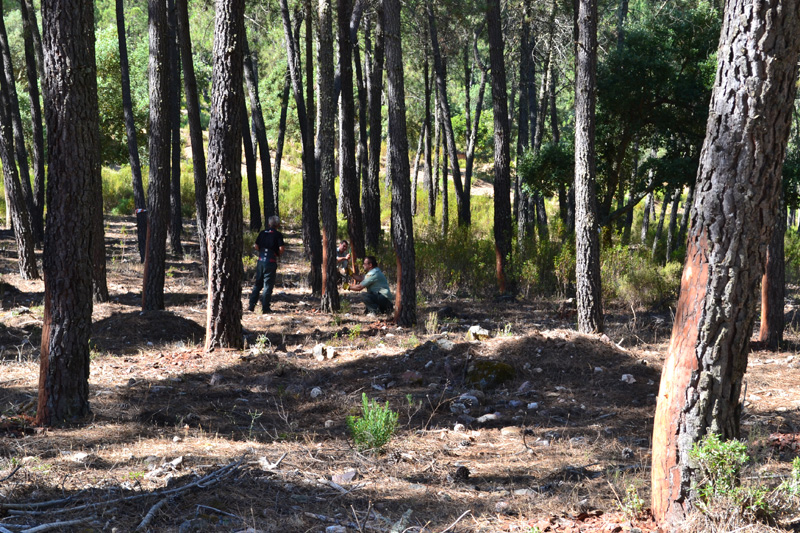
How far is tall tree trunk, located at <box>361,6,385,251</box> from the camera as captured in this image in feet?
55.3

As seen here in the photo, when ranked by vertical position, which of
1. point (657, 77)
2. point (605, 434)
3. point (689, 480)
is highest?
point (657, 77)

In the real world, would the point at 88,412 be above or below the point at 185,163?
below

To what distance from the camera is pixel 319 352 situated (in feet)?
28.3

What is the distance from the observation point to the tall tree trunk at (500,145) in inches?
539

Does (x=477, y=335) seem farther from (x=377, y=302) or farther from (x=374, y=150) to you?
(x=374, y=150)

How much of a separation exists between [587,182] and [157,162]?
6624 millimetres

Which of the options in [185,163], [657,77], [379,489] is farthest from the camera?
[185,163]

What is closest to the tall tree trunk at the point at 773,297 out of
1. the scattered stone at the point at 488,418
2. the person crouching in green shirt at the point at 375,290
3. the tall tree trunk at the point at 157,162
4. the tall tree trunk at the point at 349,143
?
the scattered stone at the point at 488,418

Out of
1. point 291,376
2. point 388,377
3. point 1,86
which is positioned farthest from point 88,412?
point 1,86

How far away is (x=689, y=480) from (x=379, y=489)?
6.51 ft

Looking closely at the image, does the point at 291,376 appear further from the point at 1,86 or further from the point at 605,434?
the point at 1,86

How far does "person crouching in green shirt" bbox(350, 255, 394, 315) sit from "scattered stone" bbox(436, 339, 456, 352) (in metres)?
2.99

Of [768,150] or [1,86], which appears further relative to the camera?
[1,86]

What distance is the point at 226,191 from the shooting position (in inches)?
333
